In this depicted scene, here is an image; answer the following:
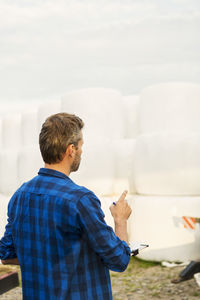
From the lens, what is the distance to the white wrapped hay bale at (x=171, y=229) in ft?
19.0

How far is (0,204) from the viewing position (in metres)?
7.80

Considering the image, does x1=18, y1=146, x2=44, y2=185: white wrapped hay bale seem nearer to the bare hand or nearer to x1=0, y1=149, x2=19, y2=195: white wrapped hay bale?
x1=0, y1=149, x2=19, y2=195: white wrapped hay bale

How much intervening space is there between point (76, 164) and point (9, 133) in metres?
8.29

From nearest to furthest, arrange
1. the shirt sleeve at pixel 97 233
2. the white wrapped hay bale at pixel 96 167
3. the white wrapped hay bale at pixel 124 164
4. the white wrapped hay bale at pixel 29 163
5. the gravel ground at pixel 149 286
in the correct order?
the shirt sleeve at pixel 97 233 < the gravel ground at pixel 149 286 < the white wrapped hay bale at pixel 96 167 < the white wrapped hay bale at pixel 124 164 < the white wrapped hay bale at pixel 29 163

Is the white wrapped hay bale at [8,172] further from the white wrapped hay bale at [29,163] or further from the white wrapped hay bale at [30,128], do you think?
the white wrapped hay bale at [29,163]

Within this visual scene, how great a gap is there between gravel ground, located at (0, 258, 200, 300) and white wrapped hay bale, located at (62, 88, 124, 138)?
2460mm

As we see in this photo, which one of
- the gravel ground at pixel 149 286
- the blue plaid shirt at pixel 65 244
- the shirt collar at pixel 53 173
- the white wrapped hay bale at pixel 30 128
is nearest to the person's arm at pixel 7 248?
the blue plaid shirt at pixel 65 244

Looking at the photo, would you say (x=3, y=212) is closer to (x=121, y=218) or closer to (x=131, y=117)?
(x=131, y=117)

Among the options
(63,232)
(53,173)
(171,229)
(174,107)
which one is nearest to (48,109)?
(174,107)

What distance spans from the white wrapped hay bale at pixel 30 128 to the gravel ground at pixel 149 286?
12.6 feet

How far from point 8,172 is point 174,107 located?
3989 millimetres

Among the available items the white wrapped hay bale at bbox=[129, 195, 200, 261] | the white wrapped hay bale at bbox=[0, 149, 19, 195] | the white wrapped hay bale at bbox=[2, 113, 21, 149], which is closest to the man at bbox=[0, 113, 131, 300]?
the white wrapped hay bale at bbox=[129, 195, 200, 261]

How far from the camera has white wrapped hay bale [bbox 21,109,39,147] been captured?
8398 mm

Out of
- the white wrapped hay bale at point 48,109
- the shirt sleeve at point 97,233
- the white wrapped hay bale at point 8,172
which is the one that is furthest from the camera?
Answer: the white wrapped hay bale at point 8,172
